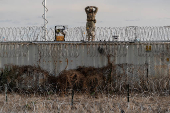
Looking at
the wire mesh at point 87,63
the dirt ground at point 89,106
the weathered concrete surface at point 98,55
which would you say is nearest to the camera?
the dirt ground at point 89,106

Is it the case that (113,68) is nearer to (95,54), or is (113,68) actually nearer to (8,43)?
(95,54)

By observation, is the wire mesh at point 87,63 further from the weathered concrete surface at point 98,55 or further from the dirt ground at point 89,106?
the dirt ground at point 89,106

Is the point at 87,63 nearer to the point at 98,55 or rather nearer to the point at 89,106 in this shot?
the point at 98,55

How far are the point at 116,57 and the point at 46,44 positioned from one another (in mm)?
3957

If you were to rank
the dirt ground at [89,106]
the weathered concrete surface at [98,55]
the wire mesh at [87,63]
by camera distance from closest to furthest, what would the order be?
the dirt ground at [89,106] < the wire mesh at [87,63] < the weathered concrete surface at [98,55]

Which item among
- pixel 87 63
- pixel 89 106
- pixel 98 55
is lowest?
pixel 89 106

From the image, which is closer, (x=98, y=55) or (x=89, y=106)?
(x=89, y=106)

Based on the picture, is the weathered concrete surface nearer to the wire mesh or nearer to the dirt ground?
the wire mesh

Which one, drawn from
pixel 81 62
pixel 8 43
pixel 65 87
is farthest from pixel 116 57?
pixel 8 43

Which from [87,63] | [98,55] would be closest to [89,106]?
[87,63]

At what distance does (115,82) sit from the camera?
12.4 m

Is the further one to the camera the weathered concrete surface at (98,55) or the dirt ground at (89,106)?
the weathered concrete surface at (98,55)

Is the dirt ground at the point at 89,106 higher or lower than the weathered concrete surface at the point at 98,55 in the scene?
lower

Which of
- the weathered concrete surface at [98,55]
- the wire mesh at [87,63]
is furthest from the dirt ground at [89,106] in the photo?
the weathered concrete surface at [98,55]
